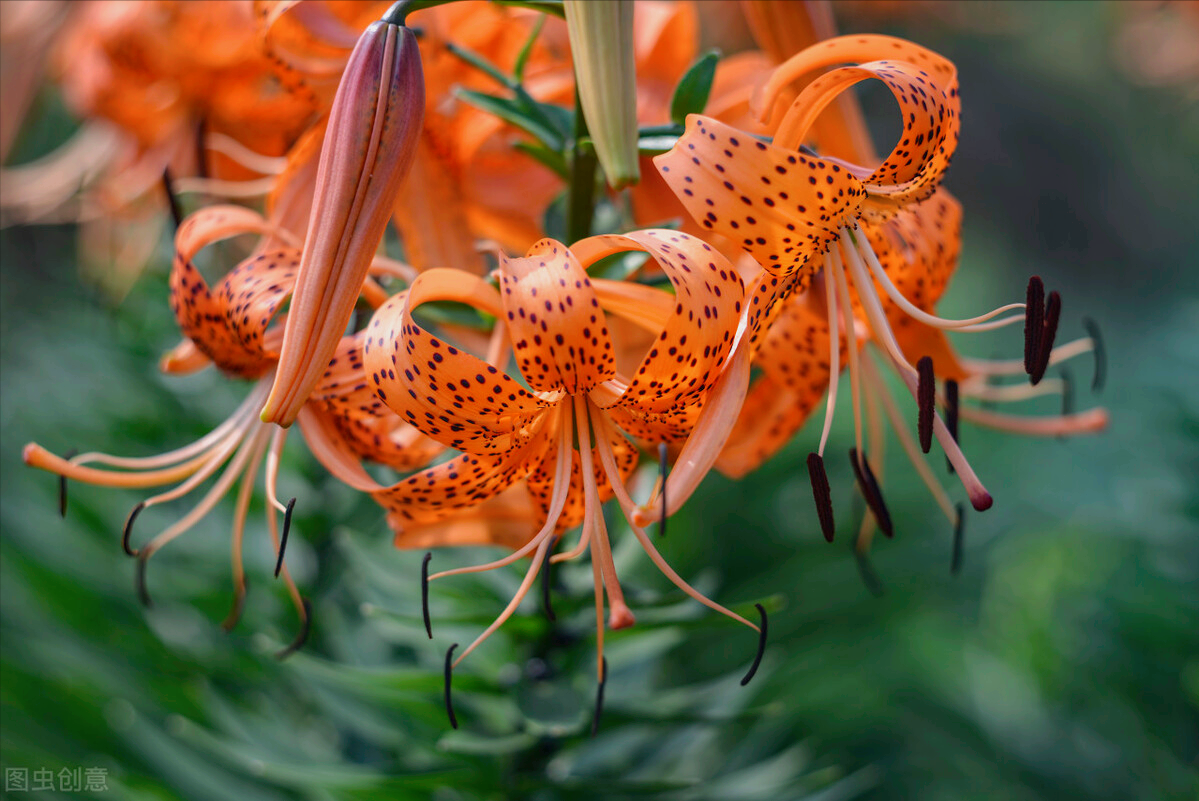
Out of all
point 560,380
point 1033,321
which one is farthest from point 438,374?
point 1033,321

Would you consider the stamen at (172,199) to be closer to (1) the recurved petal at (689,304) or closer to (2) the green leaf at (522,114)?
(2) the green leaf at (522,114)

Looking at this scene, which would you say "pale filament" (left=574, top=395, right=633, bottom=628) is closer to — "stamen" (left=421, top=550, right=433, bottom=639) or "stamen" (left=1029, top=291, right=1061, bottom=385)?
"stamen" (left=421, top=550, right=433, bottom=639)

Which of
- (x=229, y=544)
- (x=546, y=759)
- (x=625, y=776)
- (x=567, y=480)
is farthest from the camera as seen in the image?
(x=229, y=544)

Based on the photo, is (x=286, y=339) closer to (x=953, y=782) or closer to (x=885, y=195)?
(x=885, y=195)

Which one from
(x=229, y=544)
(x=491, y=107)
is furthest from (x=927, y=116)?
(x=229, y=544)

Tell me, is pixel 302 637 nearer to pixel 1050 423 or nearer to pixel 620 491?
pixel 620 491

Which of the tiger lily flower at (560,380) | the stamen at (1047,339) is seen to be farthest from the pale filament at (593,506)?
the stamen at (1047,339)
